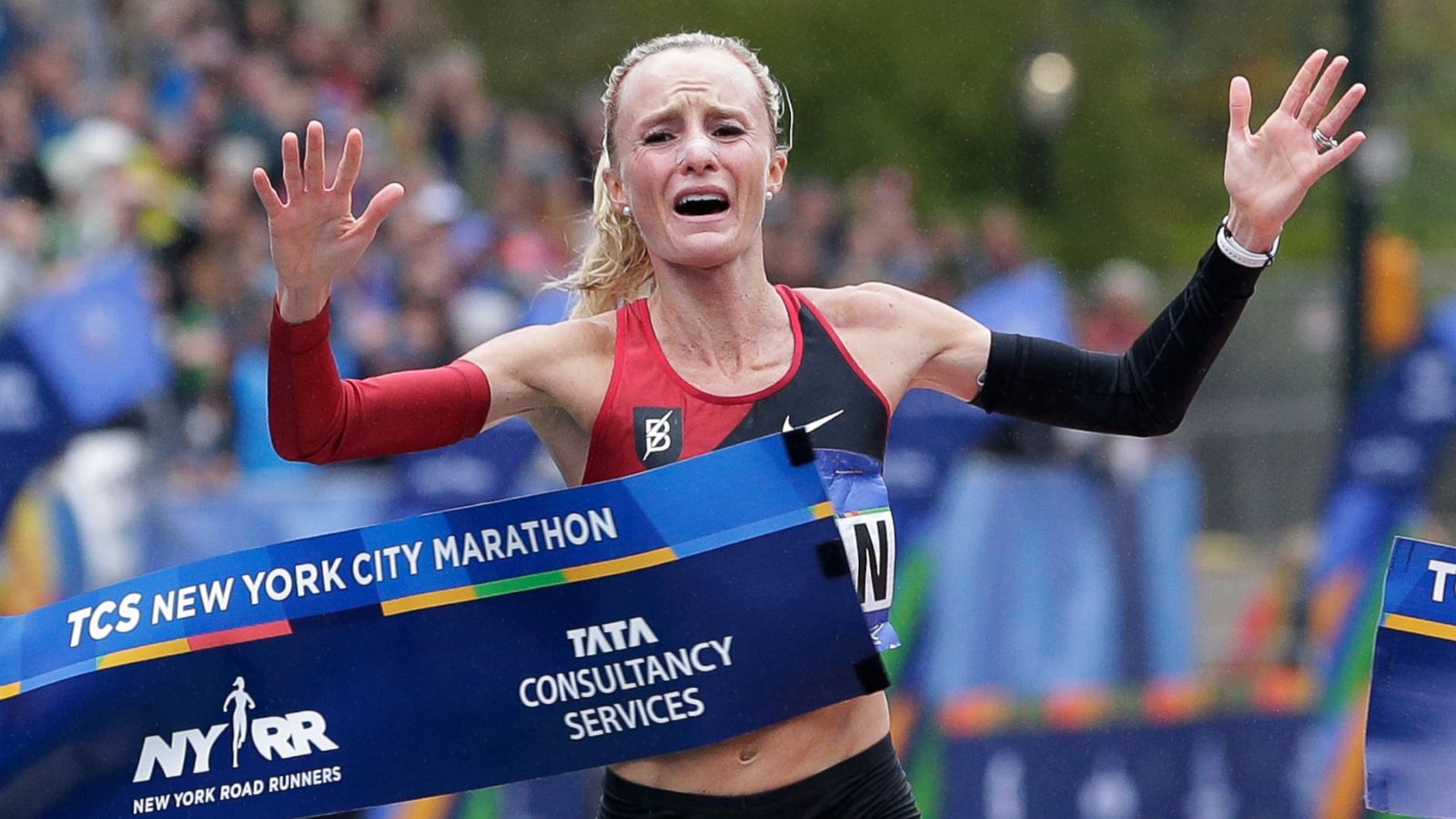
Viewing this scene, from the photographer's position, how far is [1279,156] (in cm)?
391

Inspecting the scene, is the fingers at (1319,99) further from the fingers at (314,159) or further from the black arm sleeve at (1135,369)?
the fingers at (314,159)

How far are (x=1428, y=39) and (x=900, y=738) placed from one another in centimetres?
1590

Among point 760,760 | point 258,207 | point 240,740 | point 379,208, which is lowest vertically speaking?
point 760,760

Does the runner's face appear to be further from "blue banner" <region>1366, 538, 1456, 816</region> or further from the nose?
"blue banner" <region>1366, 538, 1456, 816</region>

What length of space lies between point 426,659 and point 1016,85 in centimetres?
1420

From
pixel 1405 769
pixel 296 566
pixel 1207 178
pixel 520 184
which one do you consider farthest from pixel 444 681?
pixel 1207 178

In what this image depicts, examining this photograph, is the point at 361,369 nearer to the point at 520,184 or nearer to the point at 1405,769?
the point at 520,184

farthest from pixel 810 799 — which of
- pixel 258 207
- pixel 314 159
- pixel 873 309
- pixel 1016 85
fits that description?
pixel 1016 85

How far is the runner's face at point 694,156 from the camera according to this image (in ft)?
12.7

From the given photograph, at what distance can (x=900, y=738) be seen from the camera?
8.27 meters

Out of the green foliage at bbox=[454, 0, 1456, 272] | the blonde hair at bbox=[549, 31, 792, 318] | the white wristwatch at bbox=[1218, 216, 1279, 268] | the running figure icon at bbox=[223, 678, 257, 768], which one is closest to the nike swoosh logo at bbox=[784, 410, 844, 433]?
the blonde hair at bbox=[549, 31, 792, 318]

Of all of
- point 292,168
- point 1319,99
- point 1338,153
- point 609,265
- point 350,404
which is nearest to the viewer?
point 292,168


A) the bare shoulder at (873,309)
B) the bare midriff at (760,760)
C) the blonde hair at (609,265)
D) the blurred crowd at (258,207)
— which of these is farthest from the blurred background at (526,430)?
the bare midriff at (760,760)

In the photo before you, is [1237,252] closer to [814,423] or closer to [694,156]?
[814,423]
